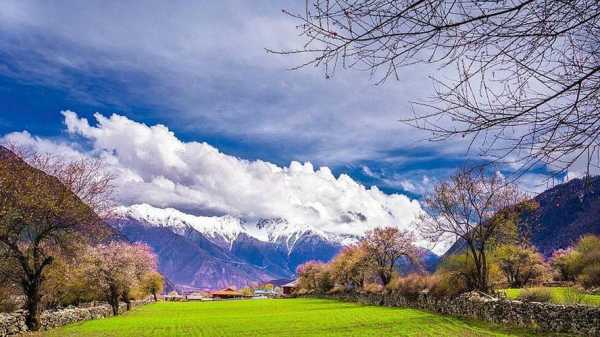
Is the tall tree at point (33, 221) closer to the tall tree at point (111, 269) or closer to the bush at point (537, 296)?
the tall tree at point (111, 269)

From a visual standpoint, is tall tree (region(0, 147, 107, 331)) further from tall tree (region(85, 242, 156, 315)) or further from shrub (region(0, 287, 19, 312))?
tall tree (region(85, 242, 156, 315))

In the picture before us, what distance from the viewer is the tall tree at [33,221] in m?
28.7

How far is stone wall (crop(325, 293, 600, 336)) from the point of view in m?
21.3

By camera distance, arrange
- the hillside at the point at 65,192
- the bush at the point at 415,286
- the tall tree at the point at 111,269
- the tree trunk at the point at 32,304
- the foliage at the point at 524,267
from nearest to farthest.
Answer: the tree trunk at the point at 32,304 → the hillside at the point at 65,192 → the bush at the point at 415,286 → the tall tree at the point at 111,269 → the foliage at the point at 524,267

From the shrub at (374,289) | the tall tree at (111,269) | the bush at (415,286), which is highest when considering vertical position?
the tall tree at (111,269)

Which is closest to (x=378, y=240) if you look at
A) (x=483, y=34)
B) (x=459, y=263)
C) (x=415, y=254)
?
(x=415, y=254)

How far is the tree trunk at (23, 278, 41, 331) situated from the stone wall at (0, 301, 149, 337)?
0.38m

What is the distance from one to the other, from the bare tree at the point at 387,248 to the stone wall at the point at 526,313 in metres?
30.1

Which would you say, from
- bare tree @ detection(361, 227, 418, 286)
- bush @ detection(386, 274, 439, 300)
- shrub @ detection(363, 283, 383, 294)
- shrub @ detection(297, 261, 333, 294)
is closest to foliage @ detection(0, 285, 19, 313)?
bush @ detection(386, 274, 439, 300)

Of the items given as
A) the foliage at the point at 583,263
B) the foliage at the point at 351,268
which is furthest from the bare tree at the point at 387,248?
the foliage at the point at 583,263

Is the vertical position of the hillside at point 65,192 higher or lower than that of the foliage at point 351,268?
higher

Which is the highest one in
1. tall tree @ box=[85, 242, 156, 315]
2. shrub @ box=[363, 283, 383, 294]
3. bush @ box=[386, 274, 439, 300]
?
tall tree @ box=[85, 242, 156, 315]

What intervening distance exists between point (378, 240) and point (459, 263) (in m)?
33.4

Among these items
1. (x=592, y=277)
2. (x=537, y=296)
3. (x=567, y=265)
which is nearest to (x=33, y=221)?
(x=537, y=296)
